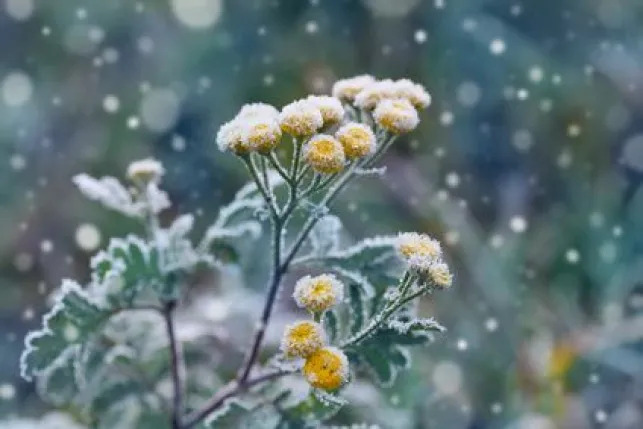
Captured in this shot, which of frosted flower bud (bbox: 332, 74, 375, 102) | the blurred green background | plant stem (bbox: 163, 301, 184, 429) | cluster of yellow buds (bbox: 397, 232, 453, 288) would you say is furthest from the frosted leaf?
the blurred green background

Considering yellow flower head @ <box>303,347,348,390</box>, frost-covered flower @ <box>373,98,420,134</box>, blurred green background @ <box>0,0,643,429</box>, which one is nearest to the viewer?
yellow flower head @ <box>303,347,348,390</box>

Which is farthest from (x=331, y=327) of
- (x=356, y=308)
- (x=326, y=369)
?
(x=326, y=369)

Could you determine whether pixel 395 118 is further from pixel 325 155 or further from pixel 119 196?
pixel 119 196

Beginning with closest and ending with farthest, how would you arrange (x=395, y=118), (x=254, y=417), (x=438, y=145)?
(x=395, y=118), (x=254, y=417), (x=438, y=145)

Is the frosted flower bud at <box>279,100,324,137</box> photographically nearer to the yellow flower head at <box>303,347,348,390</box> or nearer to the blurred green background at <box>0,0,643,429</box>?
the yellow flower head at <box>303,347,348,390</box>

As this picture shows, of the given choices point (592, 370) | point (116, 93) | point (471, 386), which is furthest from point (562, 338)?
point (116, 93)
